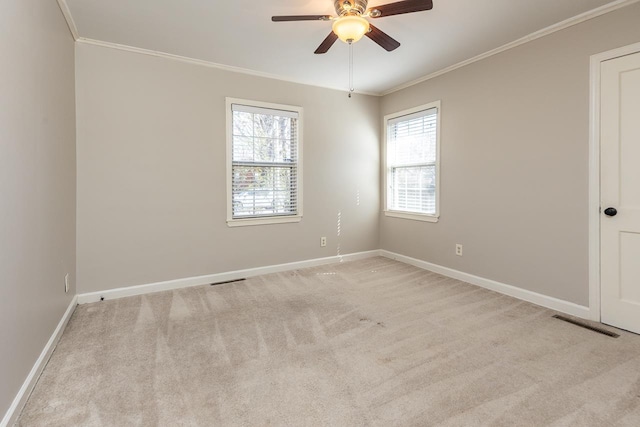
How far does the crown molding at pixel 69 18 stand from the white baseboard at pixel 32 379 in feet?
7.86

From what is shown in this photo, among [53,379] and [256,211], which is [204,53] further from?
[53,379]

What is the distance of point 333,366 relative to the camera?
2.00m

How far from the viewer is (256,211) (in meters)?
4.00

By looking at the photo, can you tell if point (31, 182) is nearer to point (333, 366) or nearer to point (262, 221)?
point (333, 366)

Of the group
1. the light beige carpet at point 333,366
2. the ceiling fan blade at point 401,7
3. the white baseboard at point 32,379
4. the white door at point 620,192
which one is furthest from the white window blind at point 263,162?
the white door at point 620,192

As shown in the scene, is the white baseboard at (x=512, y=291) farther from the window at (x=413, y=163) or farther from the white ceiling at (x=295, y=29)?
the white ceiling at (x=295, y=29)

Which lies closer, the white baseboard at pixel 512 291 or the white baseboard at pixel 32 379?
the white baseboard at pixel 32 379

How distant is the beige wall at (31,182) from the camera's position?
152 cm

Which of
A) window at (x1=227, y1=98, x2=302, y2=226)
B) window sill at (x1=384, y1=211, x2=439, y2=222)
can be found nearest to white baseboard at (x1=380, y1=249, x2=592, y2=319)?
window sill at (x1=384, y1=211, x2=439, y2=222)

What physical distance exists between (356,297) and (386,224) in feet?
6.18

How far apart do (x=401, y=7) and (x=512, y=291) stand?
279cm

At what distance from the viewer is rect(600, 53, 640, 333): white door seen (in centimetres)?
239

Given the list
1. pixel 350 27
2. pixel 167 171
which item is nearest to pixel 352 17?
pixel 350 27

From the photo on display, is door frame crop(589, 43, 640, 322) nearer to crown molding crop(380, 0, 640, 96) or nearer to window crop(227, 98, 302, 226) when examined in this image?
crown molding crop(380, 0, 640, 96)
